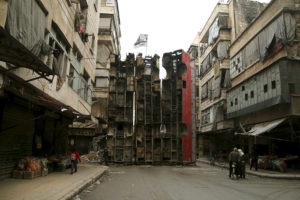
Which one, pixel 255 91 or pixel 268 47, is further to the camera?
pixel 255 91

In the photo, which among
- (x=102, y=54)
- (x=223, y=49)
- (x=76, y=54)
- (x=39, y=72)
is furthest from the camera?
(x=102, y=54)

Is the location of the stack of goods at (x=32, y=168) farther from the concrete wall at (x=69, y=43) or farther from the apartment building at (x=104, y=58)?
the apartment building at (x=104, y=58)

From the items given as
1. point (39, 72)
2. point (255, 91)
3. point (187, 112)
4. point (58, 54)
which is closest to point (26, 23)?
point (39, 72)

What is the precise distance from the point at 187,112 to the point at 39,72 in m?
14.4

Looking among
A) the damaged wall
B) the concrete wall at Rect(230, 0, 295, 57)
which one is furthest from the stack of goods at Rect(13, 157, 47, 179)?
the concrete wall at Rect(230, 0, 295, 57)

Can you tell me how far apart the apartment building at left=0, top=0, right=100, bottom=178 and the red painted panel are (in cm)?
828

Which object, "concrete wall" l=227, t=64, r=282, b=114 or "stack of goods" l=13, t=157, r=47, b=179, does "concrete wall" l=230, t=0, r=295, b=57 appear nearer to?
"concrete wall" l=227, t=64, r=282, b=114

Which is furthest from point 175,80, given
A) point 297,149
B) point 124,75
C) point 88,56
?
point 297,149

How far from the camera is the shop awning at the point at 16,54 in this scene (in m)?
4.19

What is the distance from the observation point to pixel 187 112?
2033 centimetres

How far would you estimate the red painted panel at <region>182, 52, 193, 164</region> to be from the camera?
64.2ft

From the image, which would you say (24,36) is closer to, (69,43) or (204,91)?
(69,43)

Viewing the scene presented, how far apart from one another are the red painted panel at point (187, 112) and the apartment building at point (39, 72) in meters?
8.28

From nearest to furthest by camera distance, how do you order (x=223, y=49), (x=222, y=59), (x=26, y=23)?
(x=26, y=23) → (x=222, y=59) → (x=223, y=49)
